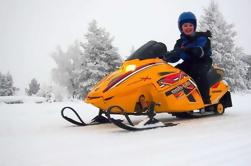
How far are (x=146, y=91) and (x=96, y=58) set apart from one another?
21842 mm

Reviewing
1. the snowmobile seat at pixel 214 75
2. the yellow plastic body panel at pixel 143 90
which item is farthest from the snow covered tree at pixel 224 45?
the yellow plastic body panel at pixel 143 90

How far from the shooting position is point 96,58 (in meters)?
27.2

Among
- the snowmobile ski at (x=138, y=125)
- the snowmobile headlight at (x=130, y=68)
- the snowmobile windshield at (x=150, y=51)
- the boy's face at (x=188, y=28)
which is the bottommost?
the snowmobile ski at (x=138, y=125)

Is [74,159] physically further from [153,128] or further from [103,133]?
[153,128]

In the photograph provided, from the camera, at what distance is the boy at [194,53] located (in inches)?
263

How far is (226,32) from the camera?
2928 cm

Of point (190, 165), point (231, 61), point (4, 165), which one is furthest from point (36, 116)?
point (231, 61)

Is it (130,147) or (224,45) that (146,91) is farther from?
(224,45)

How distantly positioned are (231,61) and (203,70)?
22.9 metres

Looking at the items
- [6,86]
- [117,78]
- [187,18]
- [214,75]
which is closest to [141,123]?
[117,78]

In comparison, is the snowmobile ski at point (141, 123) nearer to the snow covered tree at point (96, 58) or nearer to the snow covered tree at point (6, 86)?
the snow covered tree at point (96, 58)

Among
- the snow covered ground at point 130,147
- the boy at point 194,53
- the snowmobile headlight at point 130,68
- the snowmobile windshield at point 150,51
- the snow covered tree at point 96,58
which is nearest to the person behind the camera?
the snow covered ground at point 130,147

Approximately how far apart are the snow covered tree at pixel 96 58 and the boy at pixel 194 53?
19.5m

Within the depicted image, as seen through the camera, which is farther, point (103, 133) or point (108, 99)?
point (108, 99)
